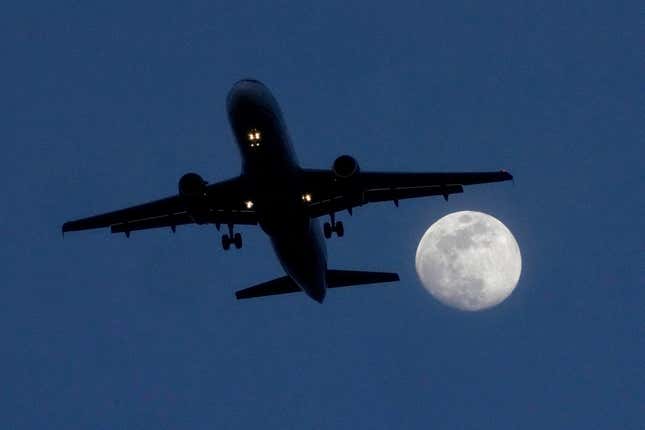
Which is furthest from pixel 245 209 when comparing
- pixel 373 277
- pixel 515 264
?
pixel 515 264


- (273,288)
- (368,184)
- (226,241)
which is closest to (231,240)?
(226,241)

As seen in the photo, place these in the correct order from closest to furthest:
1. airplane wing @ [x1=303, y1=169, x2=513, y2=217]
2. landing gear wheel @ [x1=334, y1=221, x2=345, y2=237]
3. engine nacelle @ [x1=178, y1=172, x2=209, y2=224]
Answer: engine nacelle @ [x1=178, y1=172, x2=209, y2=224], airplane wing @ [x1=303, y1=169, x2=513, y2=217], landing gear wheel @ [x1=334, y1=221, x2=345, y2=237]

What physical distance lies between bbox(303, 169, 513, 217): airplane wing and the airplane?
0.05 meters

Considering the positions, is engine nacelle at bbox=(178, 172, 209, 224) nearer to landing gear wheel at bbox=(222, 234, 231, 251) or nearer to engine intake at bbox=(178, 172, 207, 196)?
engine intake at bbox=(178, 172, 207, 196)

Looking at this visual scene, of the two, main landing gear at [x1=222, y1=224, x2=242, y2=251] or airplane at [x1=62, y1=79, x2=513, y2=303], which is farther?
main landing gear at [x1=222, y1=224, x2=242, y2=251]

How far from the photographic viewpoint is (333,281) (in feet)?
206

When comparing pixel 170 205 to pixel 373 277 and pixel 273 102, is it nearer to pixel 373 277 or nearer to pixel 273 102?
pixel 273 102

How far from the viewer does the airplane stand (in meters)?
53.1

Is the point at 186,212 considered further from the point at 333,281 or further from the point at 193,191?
the point at 333,281

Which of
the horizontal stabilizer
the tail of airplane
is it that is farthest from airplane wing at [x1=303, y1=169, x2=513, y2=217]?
the horizontal stabilizer

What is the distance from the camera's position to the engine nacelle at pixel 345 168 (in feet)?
175

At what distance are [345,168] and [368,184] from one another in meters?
2.42

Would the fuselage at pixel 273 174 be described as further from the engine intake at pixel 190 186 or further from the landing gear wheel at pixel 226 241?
the landing gear wheel at pixel 226 241

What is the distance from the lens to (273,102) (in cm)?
5503
